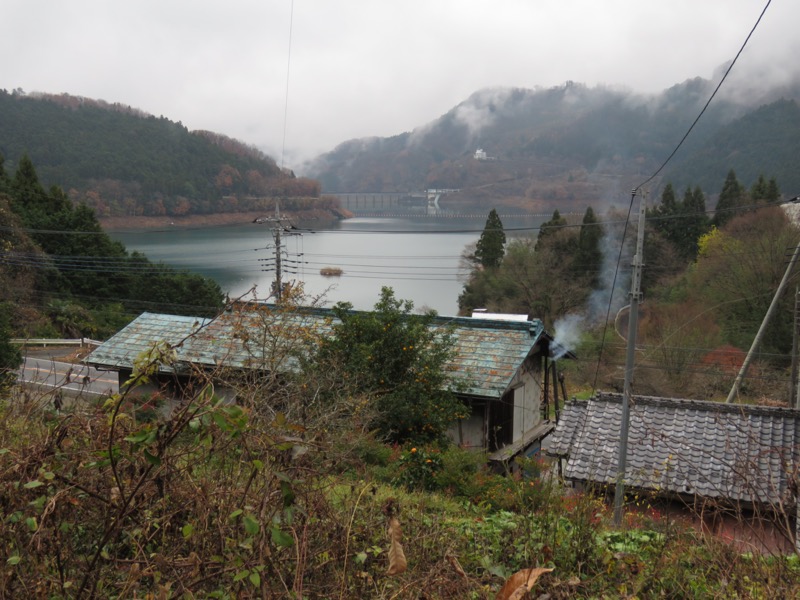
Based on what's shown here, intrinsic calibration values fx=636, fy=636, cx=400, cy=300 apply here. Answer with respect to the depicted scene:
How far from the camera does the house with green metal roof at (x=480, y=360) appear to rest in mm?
9914

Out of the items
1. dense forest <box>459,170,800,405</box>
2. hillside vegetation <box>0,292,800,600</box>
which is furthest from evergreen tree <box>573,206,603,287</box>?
hillside vegetation <box>0,292,800,600</box>

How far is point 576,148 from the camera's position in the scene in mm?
49594

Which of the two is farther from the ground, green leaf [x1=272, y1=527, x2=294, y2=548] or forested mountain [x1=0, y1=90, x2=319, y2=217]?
forested mountain [x1=0, y1=90, x2=319, y2=217]

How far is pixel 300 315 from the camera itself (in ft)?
36.6

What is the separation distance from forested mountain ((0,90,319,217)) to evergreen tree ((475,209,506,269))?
819 cm

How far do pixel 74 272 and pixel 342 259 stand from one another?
1244cm

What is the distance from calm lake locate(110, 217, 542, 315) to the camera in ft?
91.3

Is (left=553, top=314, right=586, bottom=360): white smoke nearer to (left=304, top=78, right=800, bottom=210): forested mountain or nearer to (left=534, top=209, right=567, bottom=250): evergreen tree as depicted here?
(left=534, top=209, right=567, bottom=250): evergreen tree

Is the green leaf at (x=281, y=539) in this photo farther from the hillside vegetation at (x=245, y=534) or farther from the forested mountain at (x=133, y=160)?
the forested mountain at (x=133, y=160)

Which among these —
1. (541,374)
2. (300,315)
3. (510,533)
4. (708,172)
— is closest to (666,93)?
(708,172)

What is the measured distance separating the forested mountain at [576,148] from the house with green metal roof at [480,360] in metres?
12.5

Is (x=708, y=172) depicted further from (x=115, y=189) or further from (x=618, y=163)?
(x=115, y=189)

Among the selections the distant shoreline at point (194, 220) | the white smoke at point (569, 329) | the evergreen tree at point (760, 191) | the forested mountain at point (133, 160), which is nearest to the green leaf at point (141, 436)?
the white smoke at point (569, 329)

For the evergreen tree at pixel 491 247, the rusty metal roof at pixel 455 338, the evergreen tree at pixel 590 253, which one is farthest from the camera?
the evergreen tree at pixel 491 247
